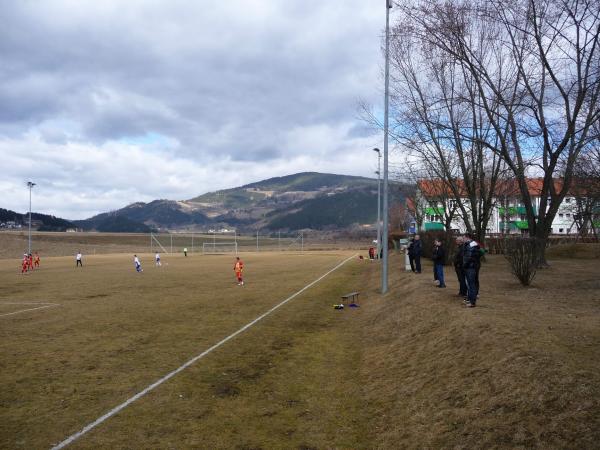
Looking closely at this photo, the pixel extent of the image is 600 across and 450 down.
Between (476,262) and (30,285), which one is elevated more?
(476,262)

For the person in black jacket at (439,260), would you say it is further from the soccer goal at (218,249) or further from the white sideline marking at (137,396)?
the soccer goal at (218,249)

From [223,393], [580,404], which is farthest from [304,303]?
[580,404]

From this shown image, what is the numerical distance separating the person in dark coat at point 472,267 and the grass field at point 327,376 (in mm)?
404

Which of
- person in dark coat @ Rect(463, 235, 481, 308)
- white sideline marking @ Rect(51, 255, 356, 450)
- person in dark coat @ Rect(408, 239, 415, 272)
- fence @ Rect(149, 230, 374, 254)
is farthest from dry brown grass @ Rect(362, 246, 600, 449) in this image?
fence @ Rect(149, 230, 374, 254)

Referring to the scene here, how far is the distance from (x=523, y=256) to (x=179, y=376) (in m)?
11.7

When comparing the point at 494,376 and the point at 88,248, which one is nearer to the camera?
the point at 494,376

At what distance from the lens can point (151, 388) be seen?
319 inches

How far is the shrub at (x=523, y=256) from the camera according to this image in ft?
51.5

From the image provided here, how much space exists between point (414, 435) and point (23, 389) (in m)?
6.27

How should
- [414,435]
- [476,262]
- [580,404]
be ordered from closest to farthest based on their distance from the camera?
[580,404] → [414,435] → [476,262]

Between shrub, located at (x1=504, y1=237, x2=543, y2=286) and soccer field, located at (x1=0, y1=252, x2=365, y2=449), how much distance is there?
5623mm

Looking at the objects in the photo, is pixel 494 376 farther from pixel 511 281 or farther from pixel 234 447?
pixel 511 281

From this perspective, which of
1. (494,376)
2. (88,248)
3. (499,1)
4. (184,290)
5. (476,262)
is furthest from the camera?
(88,248)

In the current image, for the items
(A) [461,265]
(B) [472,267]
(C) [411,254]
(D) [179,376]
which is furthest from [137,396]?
(C) [411,254]
